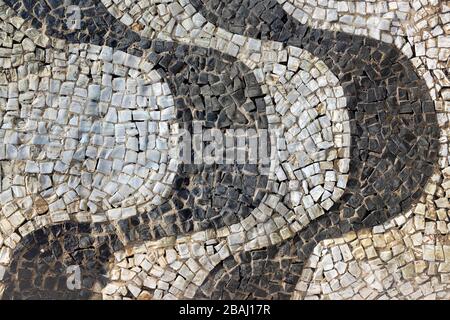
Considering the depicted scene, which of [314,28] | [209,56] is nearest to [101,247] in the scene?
[209,56]

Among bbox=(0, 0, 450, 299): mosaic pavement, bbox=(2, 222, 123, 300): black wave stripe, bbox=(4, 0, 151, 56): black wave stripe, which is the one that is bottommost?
bbox=(2, 222, 123, 300): black wave stripe

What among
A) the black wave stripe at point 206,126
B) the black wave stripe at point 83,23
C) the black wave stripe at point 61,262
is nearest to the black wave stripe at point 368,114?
the black wave stripe at point 206,126

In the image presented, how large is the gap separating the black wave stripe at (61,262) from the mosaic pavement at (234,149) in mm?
11

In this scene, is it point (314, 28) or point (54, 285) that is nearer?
point (54, 285)

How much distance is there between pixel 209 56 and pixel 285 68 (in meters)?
0.64

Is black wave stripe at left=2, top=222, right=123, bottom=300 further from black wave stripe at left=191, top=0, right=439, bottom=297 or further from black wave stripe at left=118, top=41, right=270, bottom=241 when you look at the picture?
black wave stripe at left=191, top=0, right=439, bottom=297

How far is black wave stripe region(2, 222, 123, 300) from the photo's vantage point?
4645mm

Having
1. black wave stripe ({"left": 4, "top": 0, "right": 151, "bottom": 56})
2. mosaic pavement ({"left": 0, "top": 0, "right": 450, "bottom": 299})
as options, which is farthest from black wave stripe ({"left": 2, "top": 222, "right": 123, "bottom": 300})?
black wave stripe ({"left": 4, "top": 0, "right": 151, "bottom": 56})

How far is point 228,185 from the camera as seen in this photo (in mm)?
4852

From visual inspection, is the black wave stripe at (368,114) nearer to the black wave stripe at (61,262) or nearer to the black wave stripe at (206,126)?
the black wave stripe at (206,126)

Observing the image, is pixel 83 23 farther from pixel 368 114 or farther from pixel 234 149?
pixel 368 114

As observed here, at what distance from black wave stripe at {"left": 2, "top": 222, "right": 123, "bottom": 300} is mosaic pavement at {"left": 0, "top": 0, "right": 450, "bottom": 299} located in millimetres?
11
